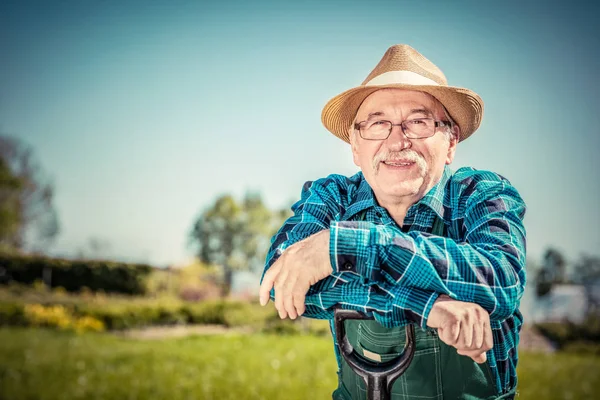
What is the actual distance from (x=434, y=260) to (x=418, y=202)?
0.43 meters

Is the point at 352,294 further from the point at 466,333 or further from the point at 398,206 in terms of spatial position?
the point at 398,206

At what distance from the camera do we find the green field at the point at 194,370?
7.14 metres

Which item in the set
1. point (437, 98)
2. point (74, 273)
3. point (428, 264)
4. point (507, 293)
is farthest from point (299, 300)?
point (74, 273)

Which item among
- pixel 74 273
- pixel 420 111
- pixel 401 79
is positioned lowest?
pixel 74 273

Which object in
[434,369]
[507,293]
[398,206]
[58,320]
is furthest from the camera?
[58,320]

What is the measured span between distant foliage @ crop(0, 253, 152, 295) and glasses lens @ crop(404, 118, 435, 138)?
50.4ft

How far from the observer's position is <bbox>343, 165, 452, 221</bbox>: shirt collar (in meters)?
1.89

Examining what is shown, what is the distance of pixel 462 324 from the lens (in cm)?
144

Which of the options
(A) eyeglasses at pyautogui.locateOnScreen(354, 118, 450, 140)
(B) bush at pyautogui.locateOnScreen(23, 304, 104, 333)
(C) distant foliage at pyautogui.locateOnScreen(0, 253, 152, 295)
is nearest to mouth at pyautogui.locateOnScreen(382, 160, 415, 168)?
(A) eyeglasses at pyautogui.locateOnScreen(354, 118, 450, 140)

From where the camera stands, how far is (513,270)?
1588 mm

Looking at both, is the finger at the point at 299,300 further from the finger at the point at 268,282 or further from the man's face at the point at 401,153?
the man's face at the point at 401,153

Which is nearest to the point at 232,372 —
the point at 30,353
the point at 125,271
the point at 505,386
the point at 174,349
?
the point at 174,349

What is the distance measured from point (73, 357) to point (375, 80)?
9.48 m

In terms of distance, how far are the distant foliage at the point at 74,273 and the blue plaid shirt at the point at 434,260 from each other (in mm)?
15317
